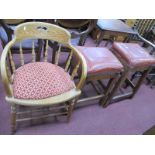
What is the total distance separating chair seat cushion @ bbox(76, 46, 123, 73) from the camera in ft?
4.69

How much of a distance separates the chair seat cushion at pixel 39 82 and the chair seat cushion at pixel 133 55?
2.10ft

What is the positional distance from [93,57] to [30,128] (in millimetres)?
804

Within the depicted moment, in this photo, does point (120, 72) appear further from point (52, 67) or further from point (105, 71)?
point (52, 67)

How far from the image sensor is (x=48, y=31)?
134 centimetres

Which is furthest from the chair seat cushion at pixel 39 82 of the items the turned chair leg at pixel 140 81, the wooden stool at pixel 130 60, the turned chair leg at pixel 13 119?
the turned chair leg at pixel 140 81

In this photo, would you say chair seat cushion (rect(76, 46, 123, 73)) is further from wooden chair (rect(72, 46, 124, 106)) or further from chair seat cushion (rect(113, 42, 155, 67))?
chair seat cushion (rect(113, 42, 155, 67))

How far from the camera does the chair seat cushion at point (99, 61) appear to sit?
56.3 inches

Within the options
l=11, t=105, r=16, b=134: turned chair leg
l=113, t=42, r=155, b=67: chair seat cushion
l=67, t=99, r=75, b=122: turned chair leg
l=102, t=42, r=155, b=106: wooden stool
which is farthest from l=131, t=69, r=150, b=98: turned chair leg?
l=11, t=105, r=16, b=134: turned chair leg

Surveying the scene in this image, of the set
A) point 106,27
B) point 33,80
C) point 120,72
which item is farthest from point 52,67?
point 106,27

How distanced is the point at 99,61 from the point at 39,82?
55cm

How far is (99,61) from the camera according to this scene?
1476 millimetres

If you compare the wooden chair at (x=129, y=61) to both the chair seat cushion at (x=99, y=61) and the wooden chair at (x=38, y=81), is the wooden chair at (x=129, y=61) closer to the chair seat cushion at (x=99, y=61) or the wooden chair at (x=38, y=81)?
the chair seat cushion at (x=99, y=61)

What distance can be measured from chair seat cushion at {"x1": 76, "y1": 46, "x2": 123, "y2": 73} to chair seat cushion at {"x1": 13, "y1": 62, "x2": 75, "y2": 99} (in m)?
0.23

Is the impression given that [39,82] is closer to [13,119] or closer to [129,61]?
[13,119]
